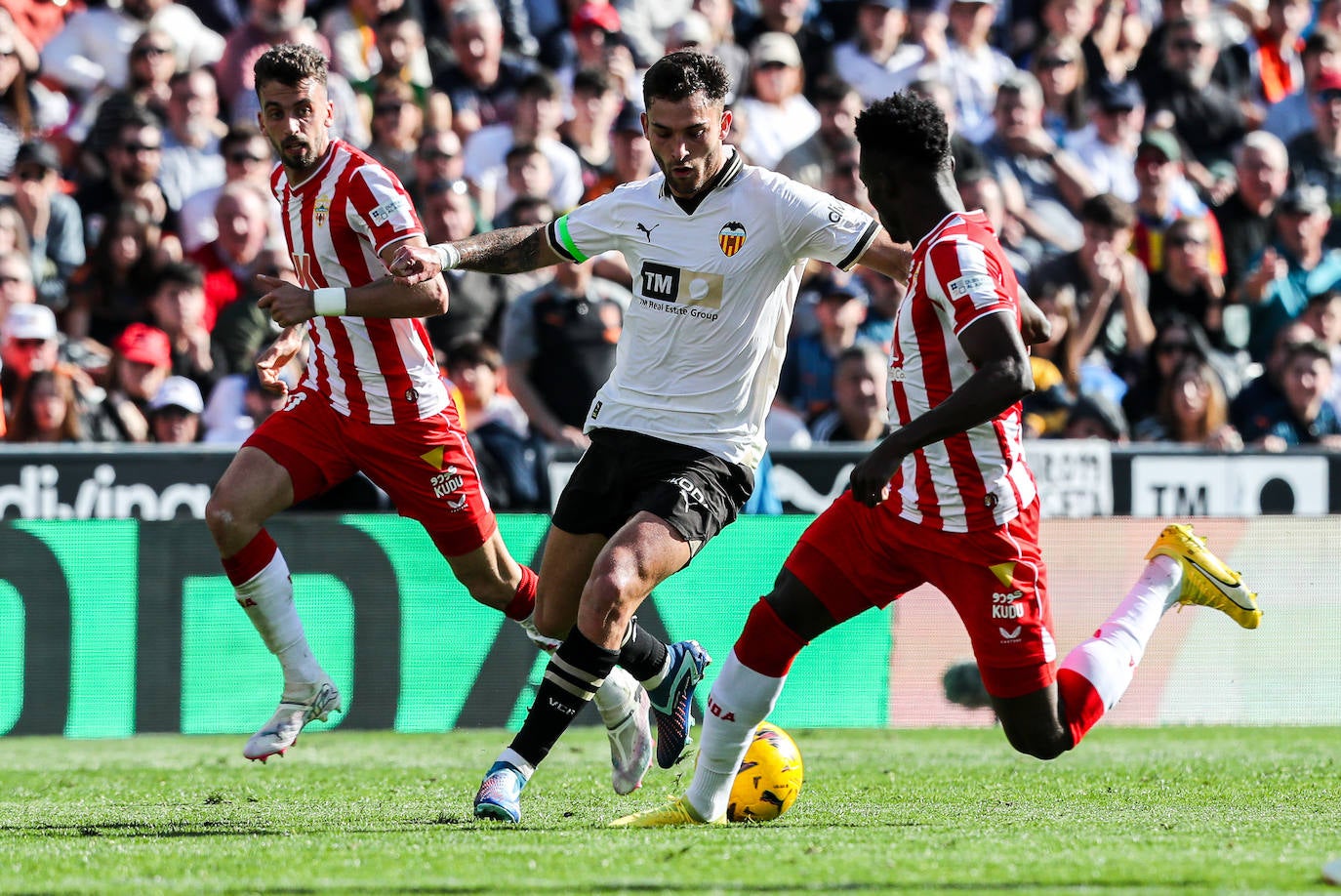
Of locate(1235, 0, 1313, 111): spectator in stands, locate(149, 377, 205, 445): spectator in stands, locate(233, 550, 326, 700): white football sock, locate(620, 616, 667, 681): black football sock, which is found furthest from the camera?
locate(1235, 0, 1313, 111): spectator in stands

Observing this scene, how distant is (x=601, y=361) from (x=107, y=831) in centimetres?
588

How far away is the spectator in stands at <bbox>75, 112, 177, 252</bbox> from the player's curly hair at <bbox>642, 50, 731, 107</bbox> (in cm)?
682

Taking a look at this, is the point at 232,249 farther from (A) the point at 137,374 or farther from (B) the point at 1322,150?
(B) the point at 1322,150

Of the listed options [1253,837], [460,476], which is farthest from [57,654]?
[1253,837]

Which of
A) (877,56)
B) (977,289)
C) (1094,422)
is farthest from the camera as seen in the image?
(877,56)

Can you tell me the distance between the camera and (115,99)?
41.8 feet

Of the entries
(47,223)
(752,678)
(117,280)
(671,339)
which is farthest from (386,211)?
(47,223)

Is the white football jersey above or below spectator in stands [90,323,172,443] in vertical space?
above

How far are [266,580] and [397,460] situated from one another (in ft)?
2.40

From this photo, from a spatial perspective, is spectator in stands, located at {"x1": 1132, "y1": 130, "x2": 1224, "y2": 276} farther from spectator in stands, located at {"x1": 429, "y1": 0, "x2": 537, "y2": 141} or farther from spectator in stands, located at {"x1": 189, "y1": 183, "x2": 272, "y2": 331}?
spectator in stands, located at {"x1": 189, "y1": 183, "x2": 272, "y2": 331}

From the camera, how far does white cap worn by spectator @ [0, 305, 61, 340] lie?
1100 cm

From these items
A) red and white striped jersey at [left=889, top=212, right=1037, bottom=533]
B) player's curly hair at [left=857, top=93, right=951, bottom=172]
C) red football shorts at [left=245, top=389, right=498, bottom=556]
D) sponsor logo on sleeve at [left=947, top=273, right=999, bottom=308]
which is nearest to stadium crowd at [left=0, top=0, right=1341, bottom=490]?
red football shorts at [left=245, top=389, right=498, bottom=556]

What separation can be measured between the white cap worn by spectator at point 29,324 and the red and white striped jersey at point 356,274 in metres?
4.21

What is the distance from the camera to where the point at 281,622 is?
7.39 m
